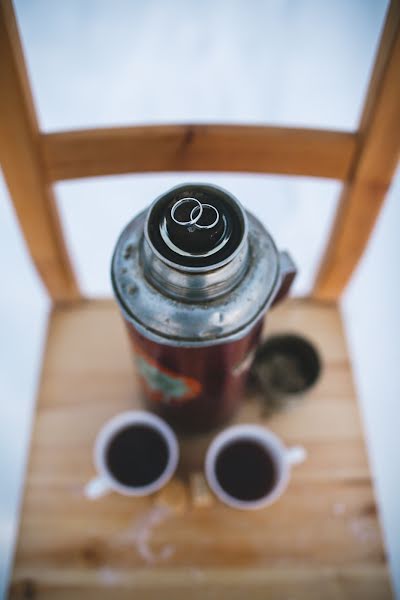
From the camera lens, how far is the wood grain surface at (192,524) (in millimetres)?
736

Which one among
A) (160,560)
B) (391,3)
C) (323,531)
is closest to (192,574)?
(160,560)

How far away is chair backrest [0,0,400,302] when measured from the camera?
0.57 metres

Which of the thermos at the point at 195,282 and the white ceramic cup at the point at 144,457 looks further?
the white ceramic cup at the point at 144,457

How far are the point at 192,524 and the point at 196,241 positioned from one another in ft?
1.66

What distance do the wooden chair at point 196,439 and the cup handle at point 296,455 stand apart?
0.04 feet

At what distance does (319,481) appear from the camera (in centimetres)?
80

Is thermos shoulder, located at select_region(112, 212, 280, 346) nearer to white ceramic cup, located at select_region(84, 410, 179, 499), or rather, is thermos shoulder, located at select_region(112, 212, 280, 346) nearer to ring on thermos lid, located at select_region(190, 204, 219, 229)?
ring on thermos lid, located at select_region(190, 204, 219, 229)

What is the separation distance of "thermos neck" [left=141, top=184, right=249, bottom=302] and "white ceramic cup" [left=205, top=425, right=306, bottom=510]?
283 mm

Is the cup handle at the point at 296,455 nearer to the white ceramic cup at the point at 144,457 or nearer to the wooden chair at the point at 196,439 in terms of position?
the wooden chair at the point at 196,439

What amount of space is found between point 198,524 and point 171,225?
52 centimetres

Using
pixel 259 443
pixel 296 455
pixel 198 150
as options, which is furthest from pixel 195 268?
pixel 296 455

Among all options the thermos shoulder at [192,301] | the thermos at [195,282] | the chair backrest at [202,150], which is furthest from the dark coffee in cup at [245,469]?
the chair backrest at [202,150]

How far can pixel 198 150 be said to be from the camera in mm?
637

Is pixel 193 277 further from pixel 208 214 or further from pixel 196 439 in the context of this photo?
pixel 196 439
